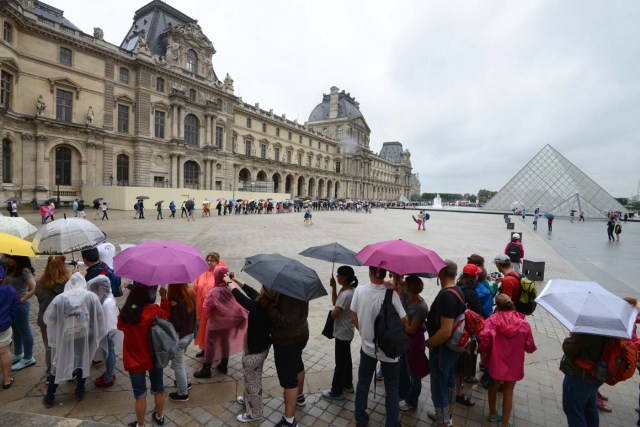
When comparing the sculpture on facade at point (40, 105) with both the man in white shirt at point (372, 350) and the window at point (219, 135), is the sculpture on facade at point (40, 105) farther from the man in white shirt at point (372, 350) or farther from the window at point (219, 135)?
the man in white shirt at point (372, 350)

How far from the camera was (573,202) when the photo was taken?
160 feet

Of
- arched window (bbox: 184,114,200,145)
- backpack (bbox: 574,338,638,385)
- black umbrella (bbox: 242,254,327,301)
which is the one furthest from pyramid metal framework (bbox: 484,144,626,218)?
Answer: black umbrella (bbox: 242,254,327,301)

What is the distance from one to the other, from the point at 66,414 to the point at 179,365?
120 centimetres

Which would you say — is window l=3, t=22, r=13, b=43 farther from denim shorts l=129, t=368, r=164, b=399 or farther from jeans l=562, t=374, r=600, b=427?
jeans l=562, t=374, r=600, b=427

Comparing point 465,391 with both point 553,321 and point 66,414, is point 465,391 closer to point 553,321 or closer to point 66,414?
point 553,321

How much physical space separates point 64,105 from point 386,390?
3717 centimetres

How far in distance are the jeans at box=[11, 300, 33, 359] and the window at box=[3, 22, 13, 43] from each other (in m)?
31.5

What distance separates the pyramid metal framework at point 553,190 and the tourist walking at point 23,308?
60015mm

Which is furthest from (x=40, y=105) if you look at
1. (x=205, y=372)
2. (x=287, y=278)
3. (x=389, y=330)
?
(x=389, y=330)

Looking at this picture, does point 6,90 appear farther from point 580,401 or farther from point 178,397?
point 580,401

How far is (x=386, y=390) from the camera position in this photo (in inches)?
123

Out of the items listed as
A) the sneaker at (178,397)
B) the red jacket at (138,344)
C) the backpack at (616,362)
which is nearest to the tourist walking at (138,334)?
the red jacket at (138,344)

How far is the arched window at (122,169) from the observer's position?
108ft

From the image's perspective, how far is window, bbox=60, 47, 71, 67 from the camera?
93.4 feet
